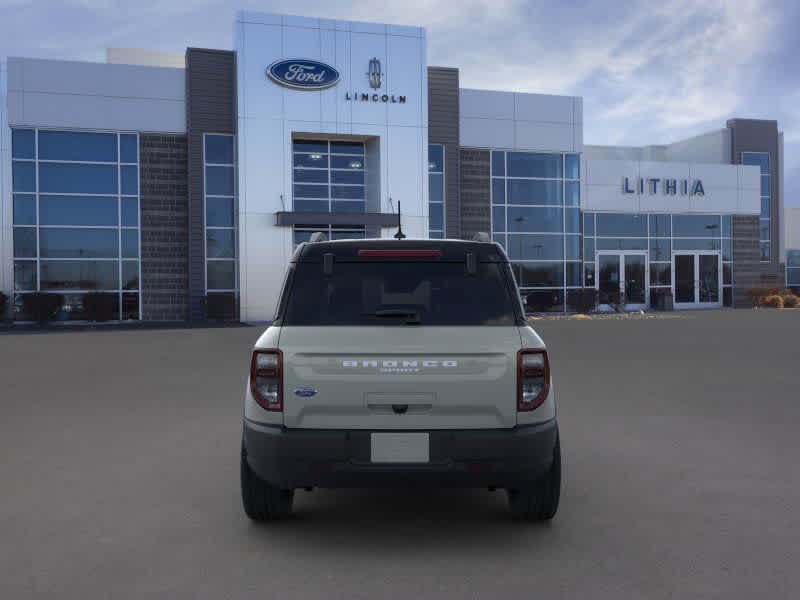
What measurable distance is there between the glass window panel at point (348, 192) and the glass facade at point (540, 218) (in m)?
6.08

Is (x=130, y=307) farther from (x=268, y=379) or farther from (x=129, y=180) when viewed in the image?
(x=268, y=379)

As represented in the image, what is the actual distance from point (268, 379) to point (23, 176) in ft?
85.5

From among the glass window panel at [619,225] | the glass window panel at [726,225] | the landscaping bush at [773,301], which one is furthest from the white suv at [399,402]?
the glass window panel at [726,225]

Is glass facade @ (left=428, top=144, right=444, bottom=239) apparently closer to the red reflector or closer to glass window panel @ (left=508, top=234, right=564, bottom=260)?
glass window panel @ (left=508, top=234, right=564, bottom=260)

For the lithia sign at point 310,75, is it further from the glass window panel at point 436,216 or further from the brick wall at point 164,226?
the glass window panel at point 436,216

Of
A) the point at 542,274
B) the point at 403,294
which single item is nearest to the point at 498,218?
the point at 542,274

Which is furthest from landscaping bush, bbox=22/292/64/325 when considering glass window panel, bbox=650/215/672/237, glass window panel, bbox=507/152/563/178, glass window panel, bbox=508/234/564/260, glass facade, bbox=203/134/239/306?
glass window panel, bbox=650/215/672/237

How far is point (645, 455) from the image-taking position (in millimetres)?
6676

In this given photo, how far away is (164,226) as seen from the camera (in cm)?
2827

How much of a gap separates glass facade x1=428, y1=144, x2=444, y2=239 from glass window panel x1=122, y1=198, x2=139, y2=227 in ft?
36.6

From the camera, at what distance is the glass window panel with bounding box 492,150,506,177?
3244 centimetres

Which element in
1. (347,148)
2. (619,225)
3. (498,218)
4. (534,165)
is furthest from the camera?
(619,225)

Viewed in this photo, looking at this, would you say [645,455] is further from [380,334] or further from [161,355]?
[161,355]

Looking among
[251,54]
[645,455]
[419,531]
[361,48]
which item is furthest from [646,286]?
[419,531]
